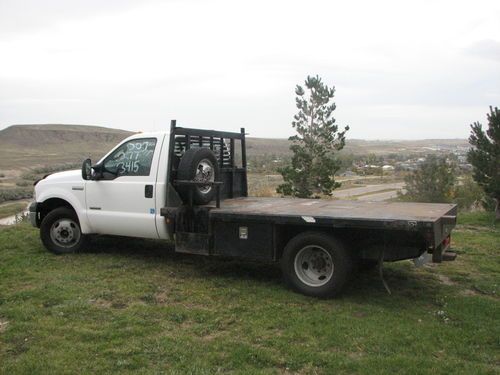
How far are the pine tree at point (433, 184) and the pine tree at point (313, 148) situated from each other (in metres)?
7.13

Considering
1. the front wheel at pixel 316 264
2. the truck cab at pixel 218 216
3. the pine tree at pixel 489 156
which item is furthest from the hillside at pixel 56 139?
the front wheel at pixel 316 264

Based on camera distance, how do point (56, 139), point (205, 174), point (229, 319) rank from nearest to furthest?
point (229, 319) < point (205, 174) < point (56, 139)

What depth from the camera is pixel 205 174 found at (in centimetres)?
764

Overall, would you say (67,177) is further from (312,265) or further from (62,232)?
(312,265)

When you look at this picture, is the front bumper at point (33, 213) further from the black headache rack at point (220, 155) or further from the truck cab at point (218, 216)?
the black headache rack at point (220, 155)

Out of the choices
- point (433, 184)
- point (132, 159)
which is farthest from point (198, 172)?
point (433, 184)

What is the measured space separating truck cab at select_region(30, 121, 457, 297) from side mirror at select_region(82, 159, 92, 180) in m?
0.02

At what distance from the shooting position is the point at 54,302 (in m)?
6.16

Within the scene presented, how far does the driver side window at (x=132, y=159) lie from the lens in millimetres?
7832

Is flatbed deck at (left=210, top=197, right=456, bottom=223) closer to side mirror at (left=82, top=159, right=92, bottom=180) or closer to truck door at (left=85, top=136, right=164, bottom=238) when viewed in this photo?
truck door at (left=85, top=136, right=164, bottom=238)

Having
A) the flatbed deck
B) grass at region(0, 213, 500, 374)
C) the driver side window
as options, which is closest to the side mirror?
the driver side window

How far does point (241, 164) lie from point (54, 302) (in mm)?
4115

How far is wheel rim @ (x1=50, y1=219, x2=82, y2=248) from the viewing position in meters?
8.62

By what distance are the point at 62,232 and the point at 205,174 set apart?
9.16ft
